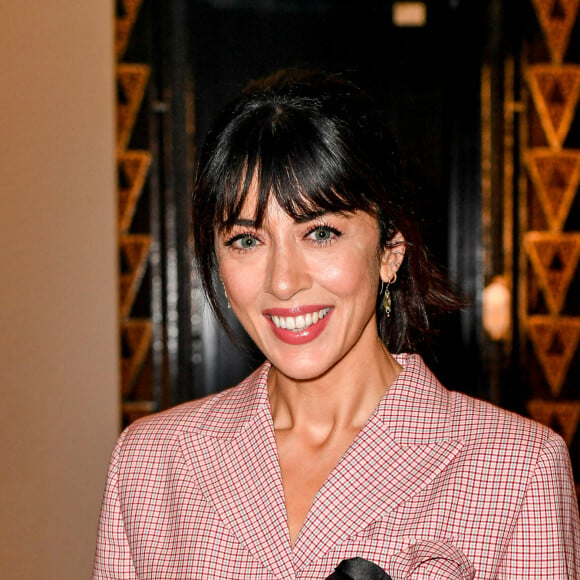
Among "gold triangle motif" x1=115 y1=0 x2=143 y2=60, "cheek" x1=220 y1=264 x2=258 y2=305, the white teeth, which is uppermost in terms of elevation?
"gold triangle motif" x1=115 y1=0 x2=143 y2=60

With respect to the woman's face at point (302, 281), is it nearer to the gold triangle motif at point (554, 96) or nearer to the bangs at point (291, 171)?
the bangs at point (291, 171)

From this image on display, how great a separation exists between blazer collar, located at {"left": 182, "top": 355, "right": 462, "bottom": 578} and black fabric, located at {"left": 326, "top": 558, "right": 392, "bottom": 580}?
0.11m

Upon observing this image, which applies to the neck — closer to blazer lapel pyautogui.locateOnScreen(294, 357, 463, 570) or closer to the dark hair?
blazer lapel pyautogui.locateOnScreen(294, 357, 463, 570)

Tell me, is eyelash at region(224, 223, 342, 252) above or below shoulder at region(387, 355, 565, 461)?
above

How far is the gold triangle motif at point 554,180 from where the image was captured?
346 cm

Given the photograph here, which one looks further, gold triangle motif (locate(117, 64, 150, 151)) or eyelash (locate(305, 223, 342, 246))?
gold triangle motif (locate(117, 64, 150, 151))

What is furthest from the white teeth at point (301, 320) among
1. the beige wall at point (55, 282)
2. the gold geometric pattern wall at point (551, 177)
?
the gold geometric pattern wall at point (551, 177)

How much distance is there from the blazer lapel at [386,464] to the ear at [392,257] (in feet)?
0.50

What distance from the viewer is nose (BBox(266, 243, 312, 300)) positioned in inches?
55.9

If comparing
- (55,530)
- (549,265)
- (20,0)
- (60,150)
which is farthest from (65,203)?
(549,265)

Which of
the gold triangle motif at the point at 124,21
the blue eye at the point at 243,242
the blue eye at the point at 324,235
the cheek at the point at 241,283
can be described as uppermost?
the gold triangle motif at the point at 124,21

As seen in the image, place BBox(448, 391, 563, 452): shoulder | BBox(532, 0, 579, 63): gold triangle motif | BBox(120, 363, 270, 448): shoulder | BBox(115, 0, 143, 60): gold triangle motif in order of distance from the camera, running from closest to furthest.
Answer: BBox(448, 391, 563, 452): shoulder
BBox(120, 363, 270, 448): shoulder
BBox(115, 0, 143, 60): gold triangle motif
BBox(532, 0, 579, 63): gold triangle motif

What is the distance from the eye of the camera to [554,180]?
3.47 m

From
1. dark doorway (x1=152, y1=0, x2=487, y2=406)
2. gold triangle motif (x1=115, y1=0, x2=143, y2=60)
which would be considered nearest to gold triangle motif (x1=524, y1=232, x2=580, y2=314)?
dark doorway (x1=152, y1=0, x2=487, y2=406)
